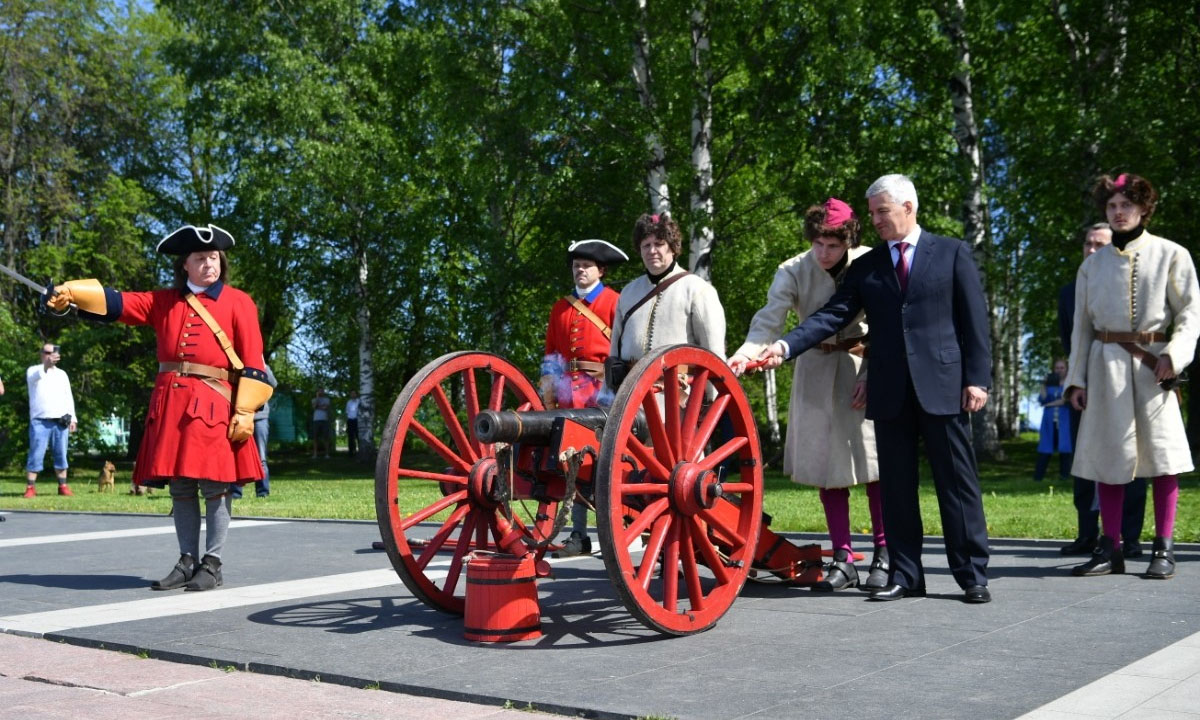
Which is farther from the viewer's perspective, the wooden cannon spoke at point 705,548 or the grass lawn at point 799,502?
the grass lawn at point 799,502

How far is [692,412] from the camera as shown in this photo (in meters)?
5.48

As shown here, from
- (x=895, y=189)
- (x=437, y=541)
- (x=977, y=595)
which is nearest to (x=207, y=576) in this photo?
(x=437, y=541)

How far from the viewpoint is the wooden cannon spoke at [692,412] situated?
17.9ft

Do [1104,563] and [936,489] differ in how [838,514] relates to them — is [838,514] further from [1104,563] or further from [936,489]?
[1104,563]

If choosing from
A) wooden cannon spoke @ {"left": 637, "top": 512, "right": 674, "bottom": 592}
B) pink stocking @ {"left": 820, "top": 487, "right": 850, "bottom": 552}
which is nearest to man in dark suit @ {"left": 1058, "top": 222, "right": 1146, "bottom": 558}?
pink stocking @ {"left": 820, "top": 487, "right": 850, "bottom": 552}

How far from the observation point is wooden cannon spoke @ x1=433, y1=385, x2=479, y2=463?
6051 mm

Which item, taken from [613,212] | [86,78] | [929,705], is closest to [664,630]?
[929,705]

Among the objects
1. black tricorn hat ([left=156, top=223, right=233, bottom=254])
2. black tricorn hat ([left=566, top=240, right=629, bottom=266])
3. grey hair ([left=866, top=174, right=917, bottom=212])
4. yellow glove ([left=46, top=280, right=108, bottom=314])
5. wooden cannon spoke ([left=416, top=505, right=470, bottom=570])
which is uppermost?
grey hair ([left=866, top=174, right=917, bottom=212])

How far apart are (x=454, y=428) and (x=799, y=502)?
25.4 ft

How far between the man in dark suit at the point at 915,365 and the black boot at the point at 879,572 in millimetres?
52

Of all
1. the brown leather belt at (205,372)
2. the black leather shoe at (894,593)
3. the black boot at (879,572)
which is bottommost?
the black leather shoe at (894,593)

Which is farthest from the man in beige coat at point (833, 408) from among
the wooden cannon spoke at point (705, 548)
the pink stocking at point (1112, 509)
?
the pink stocking at point (1112, 509)

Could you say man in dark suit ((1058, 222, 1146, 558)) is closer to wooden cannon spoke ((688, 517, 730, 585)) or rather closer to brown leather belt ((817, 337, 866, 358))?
brown leather belt ((817, 337, 866, 358))

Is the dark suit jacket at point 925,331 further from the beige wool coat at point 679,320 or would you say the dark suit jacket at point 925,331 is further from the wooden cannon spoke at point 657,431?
the wooden cannon spoke at point 657,431
